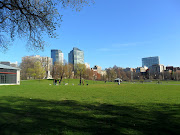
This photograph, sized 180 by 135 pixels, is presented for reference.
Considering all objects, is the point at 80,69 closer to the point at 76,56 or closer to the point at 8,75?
the point at 8,75

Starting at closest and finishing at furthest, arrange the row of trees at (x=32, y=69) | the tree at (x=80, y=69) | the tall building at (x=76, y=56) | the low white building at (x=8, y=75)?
the low white building at (x=8, y=75) → the row of trees at (x=32, y=69) → the tree at (x=80, y=69) → the tall building at (x=76, y=56)

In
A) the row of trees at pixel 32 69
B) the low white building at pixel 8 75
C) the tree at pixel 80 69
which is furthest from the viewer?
the tree at pixel 80 69

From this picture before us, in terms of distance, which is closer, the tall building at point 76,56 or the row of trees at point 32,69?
the row of trees at point 32,69

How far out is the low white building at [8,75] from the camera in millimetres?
46938

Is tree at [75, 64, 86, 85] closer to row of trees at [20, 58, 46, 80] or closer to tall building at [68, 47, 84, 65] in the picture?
row of trees at [20, 58, 46, 80]

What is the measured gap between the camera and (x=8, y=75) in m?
48.6

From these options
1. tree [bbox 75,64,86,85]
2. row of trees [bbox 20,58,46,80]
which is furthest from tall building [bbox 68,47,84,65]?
row of trees [bbox 20,58,46,80]

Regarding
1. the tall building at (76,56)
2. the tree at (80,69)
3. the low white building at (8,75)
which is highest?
the tall building at (76,56)

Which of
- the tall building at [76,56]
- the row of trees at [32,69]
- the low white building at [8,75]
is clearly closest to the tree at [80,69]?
the row of trees at [32,69]

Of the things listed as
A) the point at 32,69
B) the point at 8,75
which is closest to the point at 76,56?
the point at 32,69

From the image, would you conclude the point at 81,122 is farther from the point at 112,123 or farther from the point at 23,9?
the point at 23,9

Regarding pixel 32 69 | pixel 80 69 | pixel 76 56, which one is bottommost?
pixel 32 69

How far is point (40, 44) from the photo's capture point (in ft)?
34.9

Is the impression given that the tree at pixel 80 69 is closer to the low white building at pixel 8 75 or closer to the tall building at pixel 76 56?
the low white building at pixel 8 75
